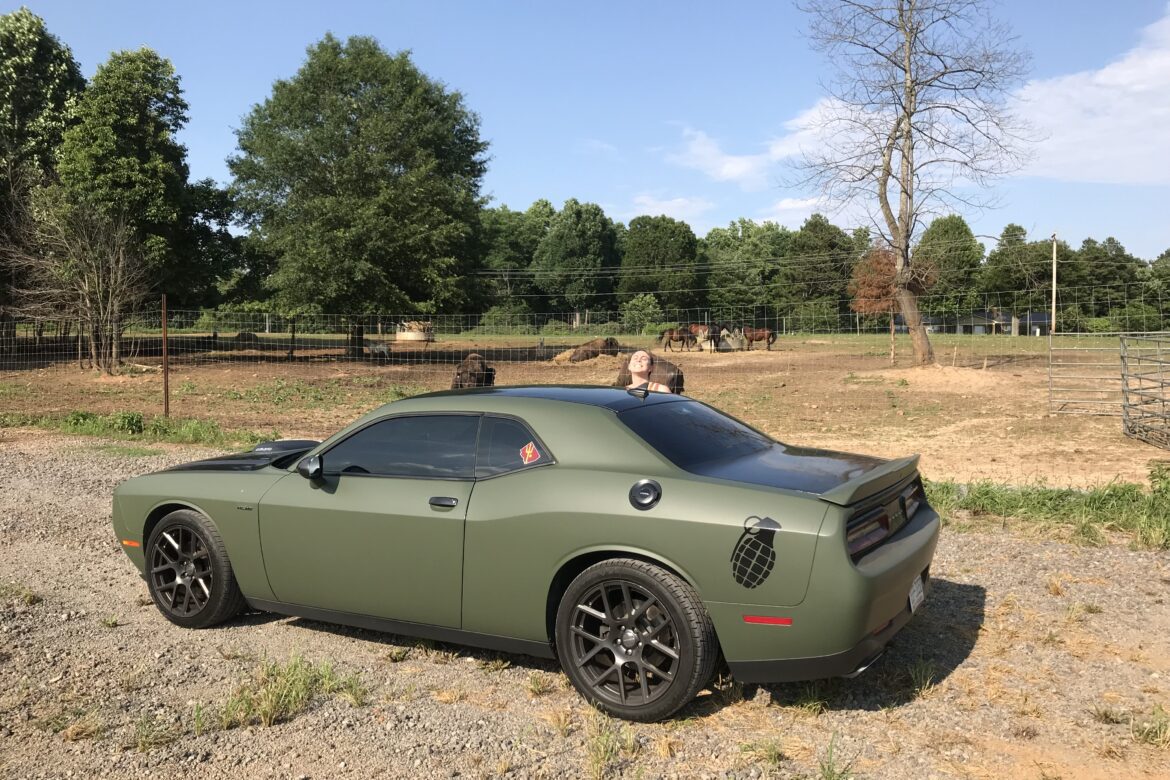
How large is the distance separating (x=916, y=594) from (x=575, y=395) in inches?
76.2

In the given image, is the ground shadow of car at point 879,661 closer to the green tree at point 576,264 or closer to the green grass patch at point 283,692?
the green grass patch at point 283,692

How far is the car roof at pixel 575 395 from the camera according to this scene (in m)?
4.42

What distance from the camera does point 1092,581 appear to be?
557 cm

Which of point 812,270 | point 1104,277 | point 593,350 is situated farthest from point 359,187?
point 1104,277

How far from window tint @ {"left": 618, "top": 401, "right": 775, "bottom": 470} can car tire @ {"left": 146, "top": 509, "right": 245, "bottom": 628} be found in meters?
2.51

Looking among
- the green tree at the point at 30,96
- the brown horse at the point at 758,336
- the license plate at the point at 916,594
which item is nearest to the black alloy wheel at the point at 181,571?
the license plate at the point at 916,594

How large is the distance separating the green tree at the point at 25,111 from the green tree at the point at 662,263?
221ft

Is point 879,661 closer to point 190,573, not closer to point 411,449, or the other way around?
point 411,449

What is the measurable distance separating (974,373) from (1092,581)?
20.4m

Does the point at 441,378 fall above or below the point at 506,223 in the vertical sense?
below

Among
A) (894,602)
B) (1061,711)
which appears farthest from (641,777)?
(1061,711)

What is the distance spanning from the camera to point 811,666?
3479 millimetres

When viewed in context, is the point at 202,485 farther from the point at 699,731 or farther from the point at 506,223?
the point at 506,223

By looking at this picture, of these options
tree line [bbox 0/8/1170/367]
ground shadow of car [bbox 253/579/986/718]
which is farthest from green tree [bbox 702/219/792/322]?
ground shadow of car [bbox 253/579/986/718]
